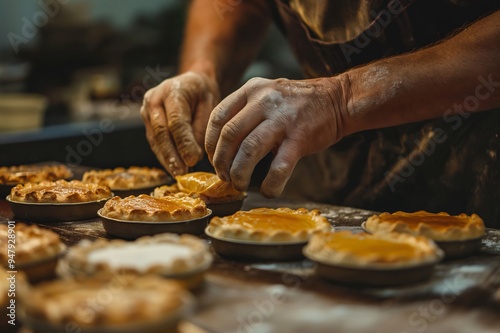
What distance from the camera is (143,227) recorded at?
8.91 ft

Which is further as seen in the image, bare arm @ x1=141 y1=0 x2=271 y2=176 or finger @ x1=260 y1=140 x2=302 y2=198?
bare arm @ x1=141 y1=0 x2=271 y2=176

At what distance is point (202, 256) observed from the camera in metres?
2.07

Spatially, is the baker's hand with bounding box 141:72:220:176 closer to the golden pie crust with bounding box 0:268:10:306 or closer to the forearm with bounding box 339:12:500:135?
the forearm with bounding box 339:12:500:135

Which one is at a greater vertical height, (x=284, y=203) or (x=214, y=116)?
(x=214, y=116)

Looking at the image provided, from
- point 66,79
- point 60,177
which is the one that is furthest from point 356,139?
point 66,79

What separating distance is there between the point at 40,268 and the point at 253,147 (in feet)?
3.02

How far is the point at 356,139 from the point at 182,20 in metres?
4.69

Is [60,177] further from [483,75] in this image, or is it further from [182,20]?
[182,20]

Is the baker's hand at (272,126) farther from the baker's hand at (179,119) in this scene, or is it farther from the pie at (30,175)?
the pie at (30,175)

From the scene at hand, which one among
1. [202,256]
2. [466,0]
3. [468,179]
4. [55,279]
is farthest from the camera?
Answer: [468,179]

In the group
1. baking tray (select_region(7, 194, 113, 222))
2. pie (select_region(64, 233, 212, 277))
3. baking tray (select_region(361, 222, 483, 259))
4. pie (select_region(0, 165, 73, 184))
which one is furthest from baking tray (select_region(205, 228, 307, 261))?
pie (select_region(0, 165, 73, 184))

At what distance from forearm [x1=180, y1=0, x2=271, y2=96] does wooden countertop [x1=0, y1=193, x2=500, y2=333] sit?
2.18 metres

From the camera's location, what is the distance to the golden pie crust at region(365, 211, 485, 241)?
243 cm

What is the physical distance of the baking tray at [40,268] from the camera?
6.89ft
